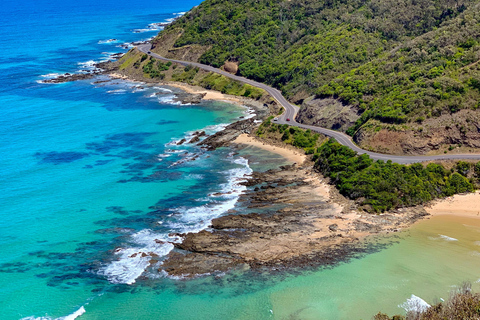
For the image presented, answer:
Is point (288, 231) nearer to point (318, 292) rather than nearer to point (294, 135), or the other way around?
point (318, 292)

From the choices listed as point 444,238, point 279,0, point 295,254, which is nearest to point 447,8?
point 279,0

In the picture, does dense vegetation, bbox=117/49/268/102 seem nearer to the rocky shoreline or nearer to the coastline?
the rocky shoreline

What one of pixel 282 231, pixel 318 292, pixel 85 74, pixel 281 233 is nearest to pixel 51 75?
pixel 85 74

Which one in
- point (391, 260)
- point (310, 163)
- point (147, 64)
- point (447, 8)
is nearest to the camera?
point (391, 260)

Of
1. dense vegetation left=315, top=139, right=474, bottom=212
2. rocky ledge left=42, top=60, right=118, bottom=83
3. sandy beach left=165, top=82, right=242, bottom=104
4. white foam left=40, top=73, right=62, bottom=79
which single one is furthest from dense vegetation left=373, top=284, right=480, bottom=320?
white foam left=40, top=73, right=62, bottom=79

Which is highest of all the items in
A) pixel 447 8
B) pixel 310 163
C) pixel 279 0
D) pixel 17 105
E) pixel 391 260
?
pixel 279 0

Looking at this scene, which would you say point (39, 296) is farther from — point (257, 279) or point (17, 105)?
point (17, 105)
